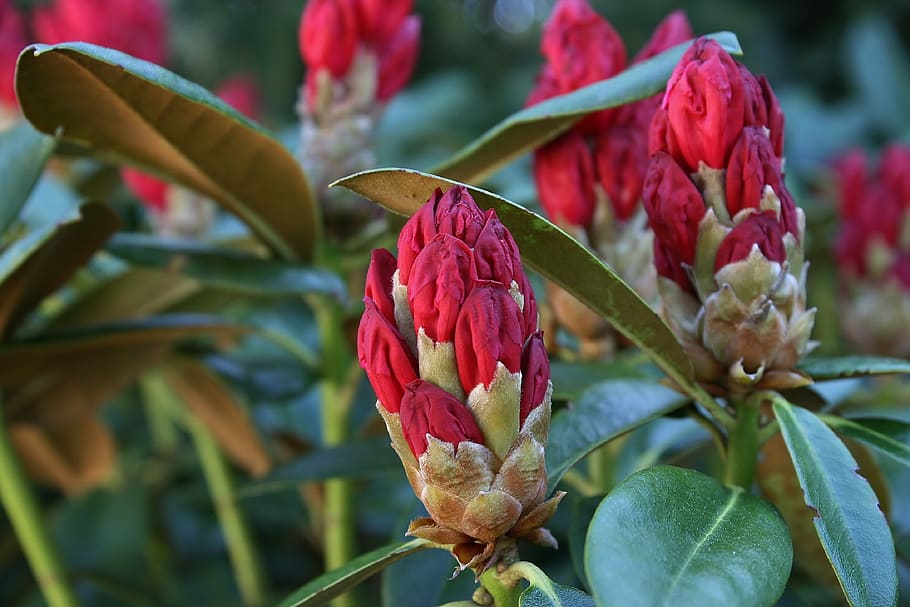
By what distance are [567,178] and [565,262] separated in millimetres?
219

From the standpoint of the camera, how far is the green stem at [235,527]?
1.15 meters

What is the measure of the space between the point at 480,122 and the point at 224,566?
1.24m

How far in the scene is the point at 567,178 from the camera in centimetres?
80

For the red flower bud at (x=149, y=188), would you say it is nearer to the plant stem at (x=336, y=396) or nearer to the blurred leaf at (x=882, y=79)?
A: the plant stem at (x=336, y=396)

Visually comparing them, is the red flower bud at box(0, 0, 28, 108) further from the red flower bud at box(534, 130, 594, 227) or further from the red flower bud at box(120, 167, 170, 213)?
the red flower bud at box(534, 130, 594, 227)

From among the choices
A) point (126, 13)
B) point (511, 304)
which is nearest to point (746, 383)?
point (511, 304)

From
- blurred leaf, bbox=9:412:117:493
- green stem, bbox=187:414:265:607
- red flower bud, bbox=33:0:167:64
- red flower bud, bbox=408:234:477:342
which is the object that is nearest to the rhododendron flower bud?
red flower bud, bbox=408:234:477:342

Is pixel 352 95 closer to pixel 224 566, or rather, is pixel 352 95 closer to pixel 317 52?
pixel 317 52

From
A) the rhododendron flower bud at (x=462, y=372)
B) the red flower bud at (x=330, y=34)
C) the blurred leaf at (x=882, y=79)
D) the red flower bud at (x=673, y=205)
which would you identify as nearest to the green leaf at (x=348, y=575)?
the rhododendron flower bud at (x=462, y=372)

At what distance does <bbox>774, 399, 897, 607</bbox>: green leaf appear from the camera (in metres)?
0.51

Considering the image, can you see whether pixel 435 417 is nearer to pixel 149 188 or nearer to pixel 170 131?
pixel 170 131

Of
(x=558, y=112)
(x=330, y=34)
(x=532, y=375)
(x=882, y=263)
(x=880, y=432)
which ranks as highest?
(x=330, y=34)

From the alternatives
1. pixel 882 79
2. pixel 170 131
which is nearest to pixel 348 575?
pixel 170 131

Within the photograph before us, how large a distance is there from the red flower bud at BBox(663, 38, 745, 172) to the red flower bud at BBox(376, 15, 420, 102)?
0.40 metres
